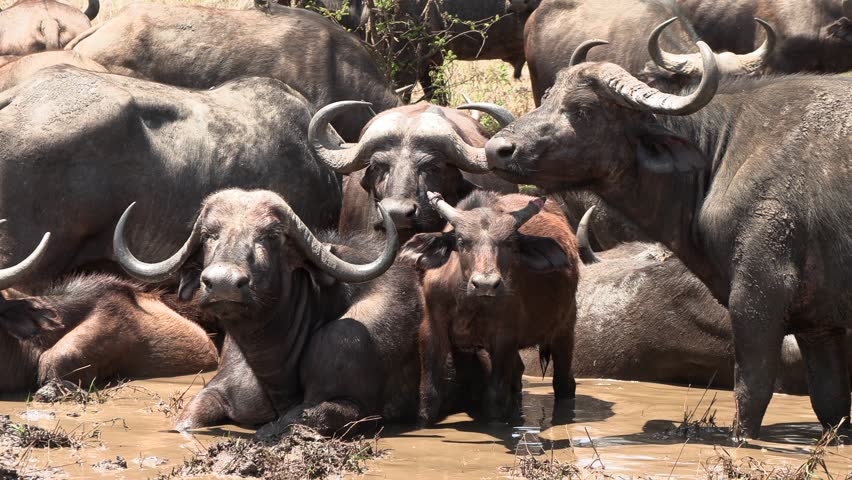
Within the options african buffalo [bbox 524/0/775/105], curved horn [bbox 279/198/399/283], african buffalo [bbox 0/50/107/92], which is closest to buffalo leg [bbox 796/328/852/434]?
curved horn [bbox 279/198/399/283]

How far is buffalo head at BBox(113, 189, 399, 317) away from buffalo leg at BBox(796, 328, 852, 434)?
8.34 feet

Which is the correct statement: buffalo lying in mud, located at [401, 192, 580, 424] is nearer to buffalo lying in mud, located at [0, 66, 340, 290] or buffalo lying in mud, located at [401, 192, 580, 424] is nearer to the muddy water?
the muddy water

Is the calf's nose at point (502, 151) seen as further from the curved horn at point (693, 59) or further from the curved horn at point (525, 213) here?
the curved horn at point (693, 59)

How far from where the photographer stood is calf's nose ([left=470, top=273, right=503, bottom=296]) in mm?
7836

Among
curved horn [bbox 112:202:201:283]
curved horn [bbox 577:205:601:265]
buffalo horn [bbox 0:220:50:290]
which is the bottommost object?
curved horn [bbox 577:205:601:265]

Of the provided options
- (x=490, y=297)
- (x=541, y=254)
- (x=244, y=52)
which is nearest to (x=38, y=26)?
(x=244, y=52)

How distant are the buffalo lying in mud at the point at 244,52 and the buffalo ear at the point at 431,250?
4231 mm

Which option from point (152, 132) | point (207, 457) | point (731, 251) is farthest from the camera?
point (152, 132)

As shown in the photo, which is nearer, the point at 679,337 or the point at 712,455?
the point at 712,455

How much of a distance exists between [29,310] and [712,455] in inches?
176

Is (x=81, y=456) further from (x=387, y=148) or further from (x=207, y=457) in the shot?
(x=387, y=148)

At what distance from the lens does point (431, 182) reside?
977 centimetres

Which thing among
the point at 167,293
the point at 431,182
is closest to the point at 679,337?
the point at 431,182

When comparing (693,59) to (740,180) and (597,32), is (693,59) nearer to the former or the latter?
(740,180)
